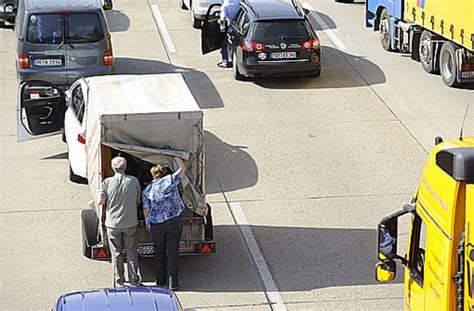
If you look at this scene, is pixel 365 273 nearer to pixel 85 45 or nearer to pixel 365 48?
pixel 85 45

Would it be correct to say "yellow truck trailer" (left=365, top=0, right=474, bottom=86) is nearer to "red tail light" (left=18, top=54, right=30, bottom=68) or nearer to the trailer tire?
"red tail light" (left=18, top=54, right=30, bottom=68)

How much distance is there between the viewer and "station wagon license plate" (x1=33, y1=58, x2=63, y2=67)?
20.1m

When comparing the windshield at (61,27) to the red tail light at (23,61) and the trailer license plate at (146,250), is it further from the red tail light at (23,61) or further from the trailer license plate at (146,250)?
the trailer license plate at (146,250)

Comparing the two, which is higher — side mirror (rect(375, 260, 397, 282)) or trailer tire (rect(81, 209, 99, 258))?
side mirror (rect(375, 260, 397, 282))

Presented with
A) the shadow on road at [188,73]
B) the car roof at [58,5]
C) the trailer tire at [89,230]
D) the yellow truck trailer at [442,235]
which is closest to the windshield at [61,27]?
the car roof at [58,5]

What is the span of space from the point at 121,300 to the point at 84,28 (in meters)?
11.2

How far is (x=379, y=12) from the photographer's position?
25.3m

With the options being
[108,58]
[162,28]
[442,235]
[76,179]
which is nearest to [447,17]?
[108,58]

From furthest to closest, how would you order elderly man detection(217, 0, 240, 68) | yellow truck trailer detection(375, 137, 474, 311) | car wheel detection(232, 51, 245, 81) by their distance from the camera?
elderly man detection(217, 0, 240, 68), car wheel detection(232, 51, 245, 81), yellow truck trailer detection(375, 137, 474, 311)

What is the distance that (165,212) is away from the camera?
12.7 metres

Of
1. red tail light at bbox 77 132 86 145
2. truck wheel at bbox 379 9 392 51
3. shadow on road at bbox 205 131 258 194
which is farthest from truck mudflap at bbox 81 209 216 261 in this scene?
truck wheel at bbox 379 9 392 51

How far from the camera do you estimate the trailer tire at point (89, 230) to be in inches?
534

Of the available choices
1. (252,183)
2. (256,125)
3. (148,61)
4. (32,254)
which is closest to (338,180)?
(252,183)

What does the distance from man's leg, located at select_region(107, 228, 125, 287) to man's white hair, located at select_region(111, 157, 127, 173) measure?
2.29 feet
